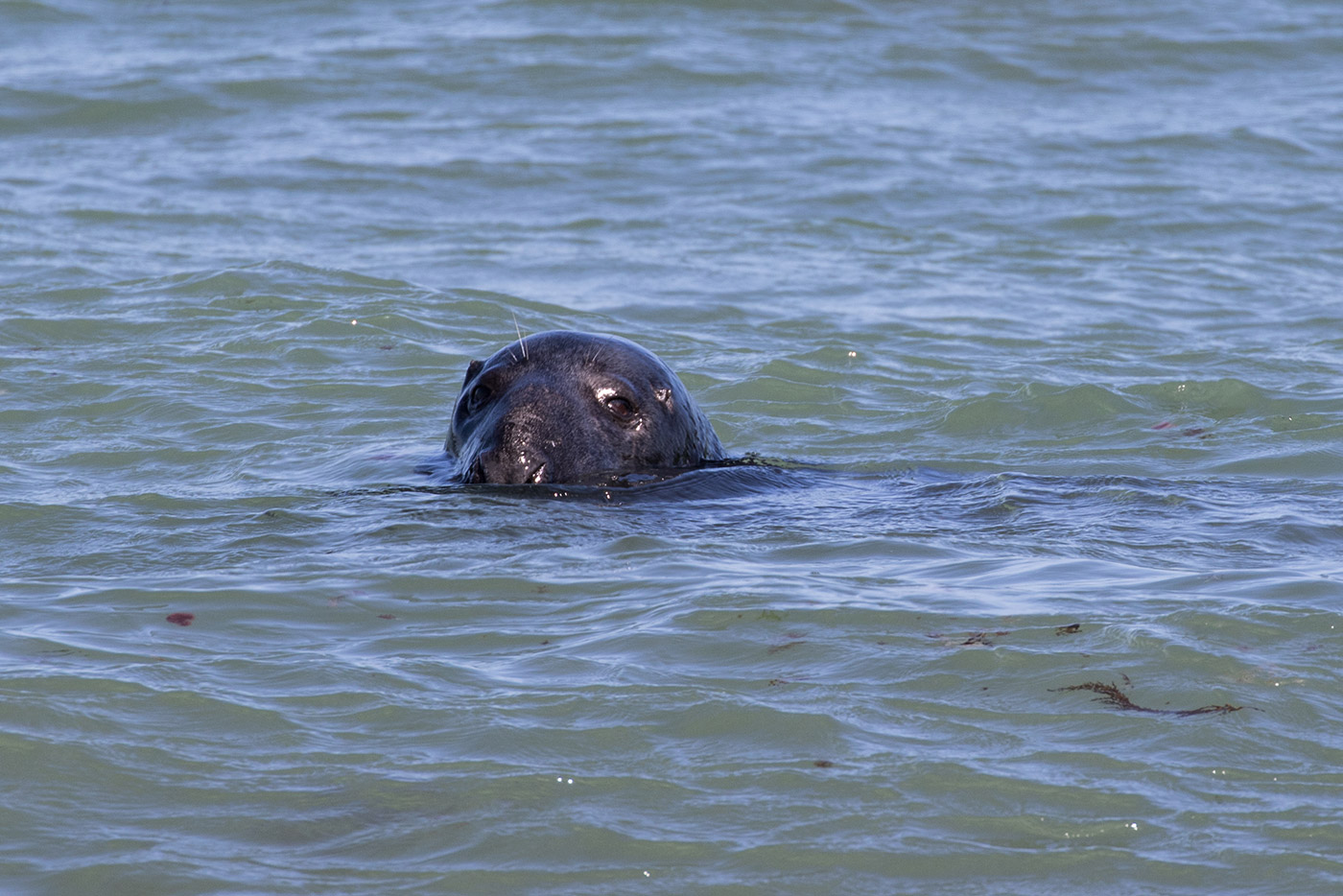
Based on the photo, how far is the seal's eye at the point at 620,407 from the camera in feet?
25.6

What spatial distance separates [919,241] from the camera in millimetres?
14859

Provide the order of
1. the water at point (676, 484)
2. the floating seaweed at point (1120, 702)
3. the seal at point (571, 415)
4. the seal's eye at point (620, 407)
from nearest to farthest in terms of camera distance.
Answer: the water at point (676, 484) < the floating seaweed at point (1120, 702) < the seal at point (571, 415) < the seal's eye at point (620, 407)

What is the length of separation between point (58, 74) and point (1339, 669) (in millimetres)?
16728

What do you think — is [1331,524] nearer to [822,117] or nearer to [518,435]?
[518,435]

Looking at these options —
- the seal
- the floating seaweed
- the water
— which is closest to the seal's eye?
the seal

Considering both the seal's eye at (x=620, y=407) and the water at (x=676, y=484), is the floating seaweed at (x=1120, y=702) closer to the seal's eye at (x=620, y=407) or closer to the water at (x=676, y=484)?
the water at (x=676, y=484)

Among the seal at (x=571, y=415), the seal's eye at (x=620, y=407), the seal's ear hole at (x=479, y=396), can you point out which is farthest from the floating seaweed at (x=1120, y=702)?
the seal's ear hole at (x=479, y=396)

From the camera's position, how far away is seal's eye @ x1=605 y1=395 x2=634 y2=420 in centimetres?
780

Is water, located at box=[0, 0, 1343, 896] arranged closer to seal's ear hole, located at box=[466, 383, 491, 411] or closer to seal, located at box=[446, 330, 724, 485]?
seal, located at box=[446, 330, 724, 485]

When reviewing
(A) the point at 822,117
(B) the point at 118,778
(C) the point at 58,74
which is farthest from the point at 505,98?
(B) the point at 118,778

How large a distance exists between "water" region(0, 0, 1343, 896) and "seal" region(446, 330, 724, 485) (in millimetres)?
225

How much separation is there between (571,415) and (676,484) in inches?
21.2

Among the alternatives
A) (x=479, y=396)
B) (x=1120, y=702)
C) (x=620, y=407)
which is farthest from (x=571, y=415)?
(x=1120, y=702)

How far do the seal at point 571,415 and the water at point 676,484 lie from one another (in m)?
0.22
